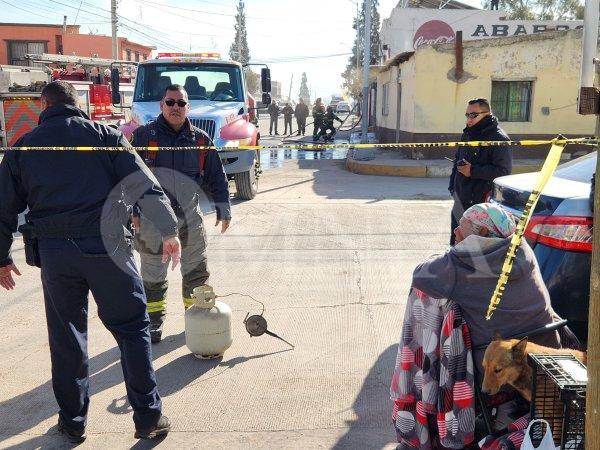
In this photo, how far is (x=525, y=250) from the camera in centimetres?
276

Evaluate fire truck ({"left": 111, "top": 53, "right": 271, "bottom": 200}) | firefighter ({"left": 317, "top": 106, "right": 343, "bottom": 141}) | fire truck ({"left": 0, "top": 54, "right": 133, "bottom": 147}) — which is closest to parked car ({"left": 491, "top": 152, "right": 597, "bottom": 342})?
fire truck ({"left": 111, "top": 53, "right": 271, "bottom": 200})

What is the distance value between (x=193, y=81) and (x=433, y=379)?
8.98m

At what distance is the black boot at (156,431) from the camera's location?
3197mm

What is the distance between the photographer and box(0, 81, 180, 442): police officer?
3014mm

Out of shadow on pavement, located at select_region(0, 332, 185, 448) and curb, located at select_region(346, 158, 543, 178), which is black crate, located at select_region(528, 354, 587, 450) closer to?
shadow on pavement, located at select_region(0, 332, 185, 448)

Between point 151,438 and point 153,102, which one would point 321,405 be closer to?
point 151,438

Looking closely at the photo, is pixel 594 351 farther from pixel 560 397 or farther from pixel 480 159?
pixel 480 159

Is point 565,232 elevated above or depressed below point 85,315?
above

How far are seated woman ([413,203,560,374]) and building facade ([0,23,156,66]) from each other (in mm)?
39236

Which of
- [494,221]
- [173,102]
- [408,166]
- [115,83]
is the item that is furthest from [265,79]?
[494,221]

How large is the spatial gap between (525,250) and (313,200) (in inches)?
305

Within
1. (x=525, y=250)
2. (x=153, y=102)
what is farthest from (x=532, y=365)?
(x=153, y=102)

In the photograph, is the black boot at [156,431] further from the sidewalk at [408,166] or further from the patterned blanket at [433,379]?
the sidewalk at [408,166]

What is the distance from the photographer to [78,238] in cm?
303
